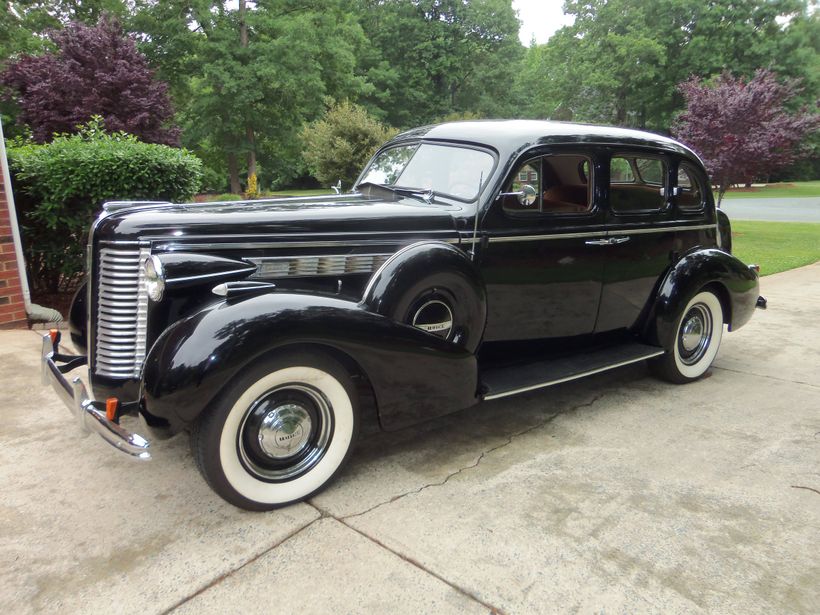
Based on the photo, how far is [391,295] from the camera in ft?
9.62

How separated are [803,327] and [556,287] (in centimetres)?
421

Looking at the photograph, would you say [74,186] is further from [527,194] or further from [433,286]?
[527,194]

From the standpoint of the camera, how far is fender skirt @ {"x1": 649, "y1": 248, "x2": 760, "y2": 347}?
166 inches

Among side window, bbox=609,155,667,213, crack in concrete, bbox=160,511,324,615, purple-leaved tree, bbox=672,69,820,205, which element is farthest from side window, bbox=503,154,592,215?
purple-leaved tree, bbox=672,69,820,205

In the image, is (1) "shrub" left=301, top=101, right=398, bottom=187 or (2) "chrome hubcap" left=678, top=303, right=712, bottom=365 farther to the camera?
(1) "shrub" left=301, top=101, right=398, bottom=187

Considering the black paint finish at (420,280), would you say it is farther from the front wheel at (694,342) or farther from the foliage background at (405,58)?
the foliage background at (405,58)

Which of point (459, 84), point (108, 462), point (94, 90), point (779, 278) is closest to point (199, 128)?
point (94, 90)

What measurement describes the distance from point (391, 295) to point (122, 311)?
1.30m

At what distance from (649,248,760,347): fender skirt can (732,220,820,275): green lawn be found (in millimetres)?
5766

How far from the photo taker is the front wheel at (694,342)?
4.43 m

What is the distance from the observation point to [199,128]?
81.1 feet

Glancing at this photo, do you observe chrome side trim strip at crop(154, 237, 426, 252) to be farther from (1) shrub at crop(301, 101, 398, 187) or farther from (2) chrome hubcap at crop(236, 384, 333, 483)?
(1) shrub at crop(301, 101, 398, 187)

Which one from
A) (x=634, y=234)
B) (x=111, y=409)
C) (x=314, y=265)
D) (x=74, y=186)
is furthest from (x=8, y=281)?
(x=634, y=234)

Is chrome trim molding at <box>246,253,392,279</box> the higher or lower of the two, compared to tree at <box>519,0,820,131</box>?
lower
